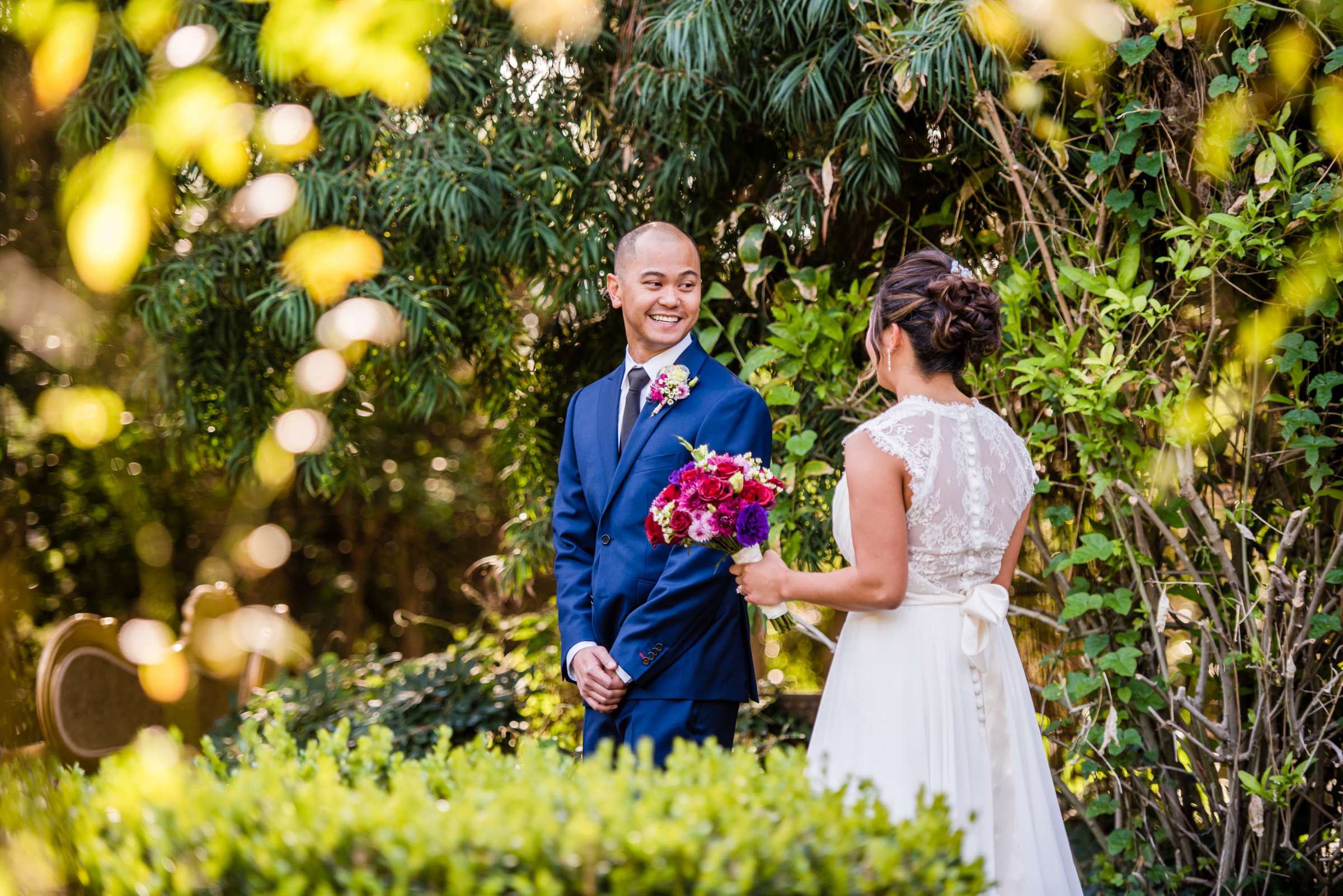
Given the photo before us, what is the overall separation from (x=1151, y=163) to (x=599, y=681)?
2.22 m

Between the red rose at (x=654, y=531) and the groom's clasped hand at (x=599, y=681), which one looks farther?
the groom's clasped hand at (x=599, y=681)

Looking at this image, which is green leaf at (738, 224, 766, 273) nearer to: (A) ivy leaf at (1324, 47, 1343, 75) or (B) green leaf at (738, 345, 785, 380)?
(B) green leaf at (738, 345, 785, 380)

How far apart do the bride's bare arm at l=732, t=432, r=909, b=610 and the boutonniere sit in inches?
23.3

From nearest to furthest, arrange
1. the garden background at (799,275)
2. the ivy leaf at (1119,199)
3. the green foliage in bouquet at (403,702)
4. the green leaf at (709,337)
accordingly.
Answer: the garden background at (799,275)
the ivy leaf at (1119,199)
the green leaf at (709,337)
the green foliage in bouquet at (403,702)

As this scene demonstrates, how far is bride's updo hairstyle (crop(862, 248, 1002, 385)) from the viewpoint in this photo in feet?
7.84

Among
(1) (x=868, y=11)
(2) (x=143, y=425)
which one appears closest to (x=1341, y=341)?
(1) (x=868, y=11)

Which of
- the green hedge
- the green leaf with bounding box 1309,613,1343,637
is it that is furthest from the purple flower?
the green leaf with bounding box 1309,613,1343,637

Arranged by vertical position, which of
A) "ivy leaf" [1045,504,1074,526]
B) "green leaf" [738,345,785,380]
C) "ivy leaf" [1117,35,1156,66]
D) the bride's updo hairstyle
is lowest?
"ivy leaf" [1045,504,1074,526]

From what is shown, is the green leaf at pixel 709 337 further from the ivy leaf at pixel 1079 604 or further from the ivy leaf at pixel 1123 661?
the ivy leaf at pixel 1123 661

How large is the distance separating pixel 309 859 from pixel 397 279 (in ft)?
9.11

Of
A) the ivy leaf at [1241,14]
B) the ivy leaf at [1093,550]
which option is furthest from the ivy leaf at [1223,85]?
the ivy leaf at [1093,550]

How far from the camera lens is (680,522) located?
2.26 m

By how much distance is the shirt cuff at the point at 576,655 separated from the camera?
8.66ft

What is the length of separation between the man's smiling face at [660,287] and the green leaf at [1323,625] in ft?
6.60
